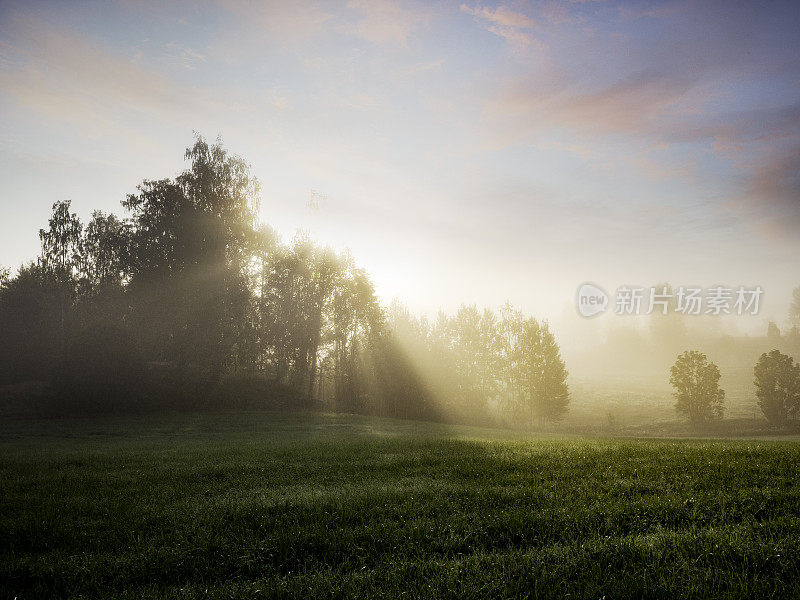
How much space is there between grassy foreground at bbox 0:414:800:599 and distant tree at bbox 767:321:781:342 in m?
199

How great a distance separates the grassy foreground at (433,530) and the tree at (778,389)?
79.4 m

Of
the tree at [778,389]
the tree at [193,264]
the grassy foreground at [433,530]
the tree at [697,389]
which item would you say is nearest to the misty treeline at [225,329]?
the tree at [193,264]

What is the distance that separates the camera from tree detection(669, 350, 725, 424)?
7094cm

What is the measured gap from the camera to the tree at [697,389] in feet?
233

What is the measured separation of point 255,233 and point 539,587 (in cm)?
5906

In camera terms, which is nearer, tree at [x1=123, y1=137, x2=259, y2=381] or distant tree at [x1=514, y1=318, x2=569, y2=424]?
tree at [x1=123, y1=137, x2=259, y2=381]

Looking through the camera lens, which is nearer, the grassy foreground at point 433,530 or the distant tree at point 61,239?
the grassy foreground at point 433,530

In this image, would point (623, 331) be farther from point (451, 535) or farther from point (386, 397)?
point (451, 535)

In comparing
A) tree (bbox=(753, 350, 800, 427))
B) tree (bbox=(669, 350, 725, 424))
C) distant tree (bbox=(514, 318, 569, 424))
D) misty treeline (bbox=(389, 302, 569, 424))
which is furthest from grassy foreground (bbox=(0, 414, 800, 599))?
tree (bbox=(753, 350, 800, 427))

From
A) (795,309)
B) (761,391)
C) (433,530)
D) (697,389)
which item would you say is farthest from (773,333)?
(433,530)

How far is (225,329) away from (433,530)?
172 ft

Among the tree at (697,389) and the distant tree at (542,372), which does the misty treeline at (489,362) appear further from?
the tree at (697,389)

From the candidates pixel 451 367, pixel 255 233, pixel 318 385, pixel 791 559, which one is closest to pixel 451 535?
pixel 791 559

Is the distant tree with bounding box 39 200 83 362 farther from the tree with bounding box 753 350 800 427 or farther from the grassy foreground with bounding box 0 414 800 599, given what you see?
the tree with bounding box 753 350 800 427
